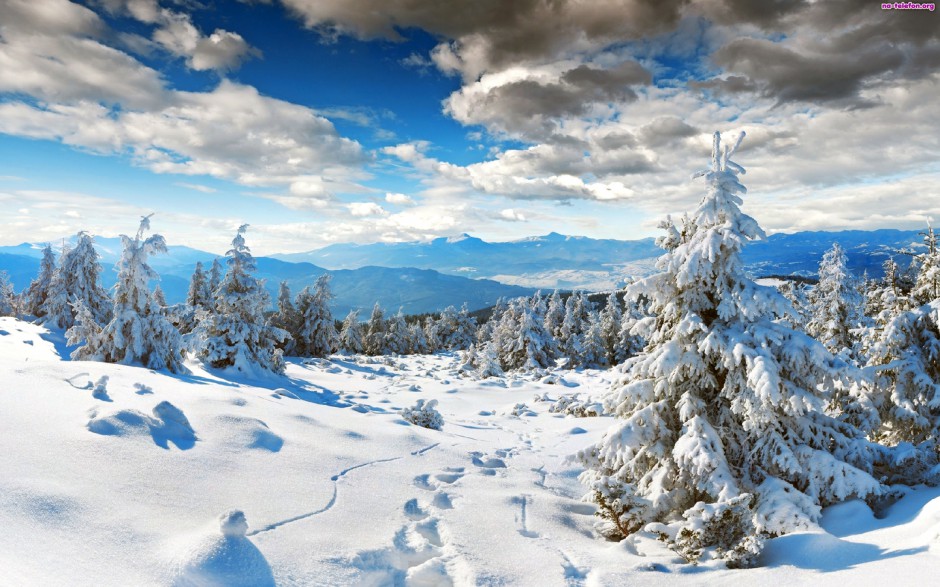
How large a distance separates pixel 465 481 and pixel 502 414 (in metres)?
11.3

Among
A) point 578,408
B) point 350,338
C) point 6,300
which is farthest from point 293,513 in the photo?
point 6,300

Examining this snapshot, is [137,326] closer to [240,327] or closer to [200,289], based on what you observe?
[240,327]

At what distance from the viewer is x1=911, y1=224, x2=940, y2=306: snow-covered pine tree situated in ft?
35.8

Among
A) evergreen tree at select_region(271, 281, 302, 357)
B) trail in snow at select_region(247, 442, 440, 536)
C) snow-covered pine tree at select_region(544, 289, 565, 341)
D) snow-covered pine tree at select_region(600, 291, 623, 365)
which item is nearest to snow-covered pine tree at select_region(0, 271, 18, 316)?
evergreen tree at select_region(271, 281, 302, 357)

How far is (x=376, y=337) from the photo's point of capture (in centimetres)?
6425

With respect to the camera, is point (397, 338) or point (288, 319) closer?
point (288, 319)

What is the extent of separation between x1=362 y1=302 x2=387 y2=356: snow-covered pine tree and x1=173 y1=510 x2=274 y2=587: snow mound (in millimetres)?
58673

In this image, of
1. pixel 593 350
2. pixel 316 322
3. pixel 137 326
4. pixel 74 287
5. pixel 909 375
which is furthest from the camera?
pixel 593 350

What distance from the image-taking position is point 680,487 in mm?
7797

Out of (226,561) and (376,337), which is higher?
(226,561)

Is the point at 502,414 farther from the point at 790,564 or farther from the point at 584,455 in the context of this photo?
the point at 790,564

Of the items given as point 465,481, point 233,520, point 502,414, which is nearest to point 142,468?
point 233,520

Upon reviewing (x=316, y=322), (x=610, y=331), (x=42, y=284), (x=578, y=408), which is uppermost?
(x=42, y=284)

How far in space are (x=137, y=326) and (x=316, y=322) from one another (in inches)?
1067
